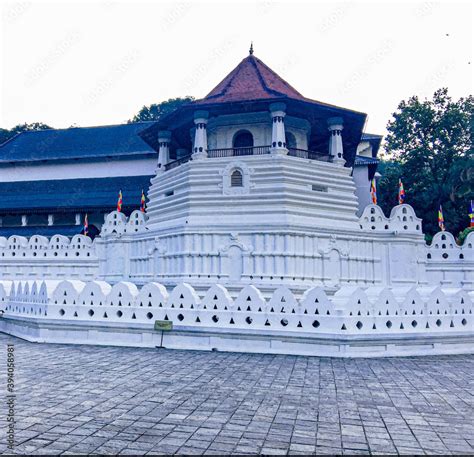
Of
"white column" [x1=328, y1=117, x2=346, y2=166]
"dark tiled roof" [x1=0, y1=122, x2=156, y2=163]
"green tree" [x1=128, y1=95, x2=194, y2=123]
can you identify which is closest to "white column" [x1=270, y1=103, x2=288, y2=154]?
"white column" [x1=328, y1=117, x2=346, y2=166]

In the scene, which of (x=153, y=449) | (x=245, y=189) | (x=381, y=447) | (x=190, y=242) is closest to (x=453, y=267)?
(x=245, y=189)

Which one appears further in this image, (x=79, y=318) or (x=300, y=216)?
(x=300, y=216)

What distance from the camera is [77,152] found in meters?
37.0

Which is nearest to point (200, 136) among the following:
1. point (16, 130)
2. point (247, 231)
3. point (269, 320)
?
point (247, 231)

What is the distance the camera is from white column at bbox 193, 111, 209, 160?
20344 mm

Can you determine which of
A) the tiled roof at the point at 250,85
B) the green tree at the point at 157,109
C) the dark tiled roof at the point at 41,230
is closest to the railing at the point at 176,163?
the tiled roof at the point at 250,85

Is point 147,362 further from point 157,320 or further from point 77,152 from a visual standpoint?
point 77,152

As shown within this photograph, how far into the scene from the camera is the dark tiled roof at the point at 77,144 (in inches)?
1421

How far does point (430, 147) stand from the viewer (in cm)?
3691

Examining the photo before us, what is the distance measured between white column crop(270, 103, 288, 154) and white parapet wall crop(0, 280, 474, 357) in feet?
32.7

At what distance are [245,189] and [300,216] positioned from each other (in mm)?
2662

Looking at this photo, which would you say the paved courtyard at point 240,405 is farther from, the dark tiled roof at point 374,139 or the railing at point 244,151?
the dark tiled roof at point 374,139

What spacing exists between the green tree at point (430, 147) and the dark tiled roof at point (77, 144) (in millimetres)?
20760

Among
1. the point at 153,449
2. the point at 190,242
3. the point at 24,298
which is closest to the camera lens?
the point at 153,449
